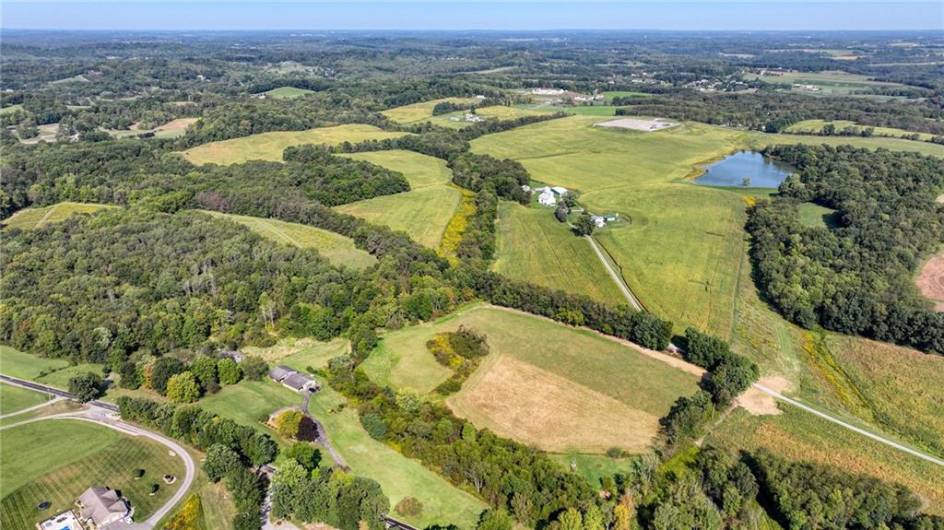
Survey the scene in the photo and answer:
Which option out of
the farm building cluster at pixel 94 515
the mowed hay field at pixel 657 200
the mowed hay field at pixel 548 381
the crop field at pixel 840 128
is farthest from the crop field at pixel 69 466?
the crop field at pixel 840 128

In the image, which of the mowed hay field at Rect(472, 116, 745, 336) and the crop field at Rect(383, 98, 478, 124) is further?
the crop field at Rect(383, 98, 478, 124)

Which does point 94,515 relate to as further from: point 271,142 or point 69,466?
point 271,142

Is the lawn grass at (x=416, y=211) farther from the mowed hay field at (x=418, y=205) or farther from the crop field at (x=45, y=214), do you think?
the crop field at (x=45, y=214)

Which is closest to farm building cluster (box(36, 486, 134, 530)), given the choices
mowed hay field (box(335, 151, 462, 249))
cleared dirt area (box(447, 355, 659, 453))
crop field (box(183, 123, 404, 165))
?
cleared dirt area (box(447, 355, 659, 453))

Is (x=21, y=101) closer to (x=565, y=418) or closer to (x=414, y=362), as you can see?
(x=414, y=362)

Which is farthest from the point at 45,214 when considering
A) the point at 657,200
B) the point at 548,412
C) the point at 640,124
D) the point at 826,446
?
the point at 640,124

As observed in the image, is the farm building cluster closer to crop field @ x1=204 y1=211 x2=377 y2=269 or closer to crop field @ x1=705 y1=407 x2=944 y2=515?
crop field @ x1=204 y1=211 x2=377 y2=269

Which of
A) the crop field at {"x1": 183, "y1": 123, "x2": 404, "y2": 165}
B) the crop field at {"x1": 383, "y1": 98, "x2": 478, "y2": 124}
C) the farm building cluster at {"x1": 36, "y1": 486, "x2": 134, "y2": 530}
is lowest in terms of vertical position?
the farm building cluster at {"x1": 36, "y1": 486, "x2": 134, "y2": 530}
